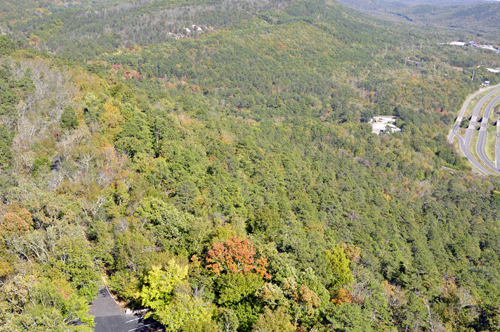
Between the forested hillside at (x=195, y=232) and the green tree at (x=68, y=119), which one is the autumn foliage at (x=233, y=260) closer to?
the forested hillside at (x=195, y=232)

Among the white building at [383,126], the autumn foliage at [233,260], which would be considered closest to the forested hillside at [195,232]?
the autumn foliage at [233,260]

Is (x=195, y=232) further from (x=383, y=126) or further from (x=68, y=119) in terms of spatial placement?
(x=383, y=126)

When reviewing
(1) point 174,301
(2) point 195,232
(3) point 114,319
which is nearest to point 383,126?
(2) point 195,232

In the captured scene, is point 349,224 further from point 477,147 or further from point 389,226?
point 477,147

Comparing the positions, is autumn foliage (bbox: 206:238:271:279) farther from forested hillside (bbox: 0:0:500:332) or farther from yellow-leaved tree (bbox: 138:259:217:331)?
yellow-leaved tree (bbox: 138:259:217:331)

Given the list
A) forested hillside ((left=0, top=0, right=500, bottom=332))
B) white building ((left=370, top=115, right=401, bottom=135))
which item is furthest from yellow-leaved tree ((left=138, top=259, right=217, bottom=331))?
white building ((left=370, top=115, right=401, bottom=135))

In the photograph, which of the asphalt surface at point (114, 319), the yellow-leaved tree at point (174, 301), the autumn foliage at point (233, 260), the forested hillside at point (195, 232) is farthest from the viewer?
the autumn foliage at point (233, 260)

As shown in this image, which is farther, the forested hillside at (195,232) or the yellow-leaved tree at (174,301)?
the forested hillside at (195,232)
